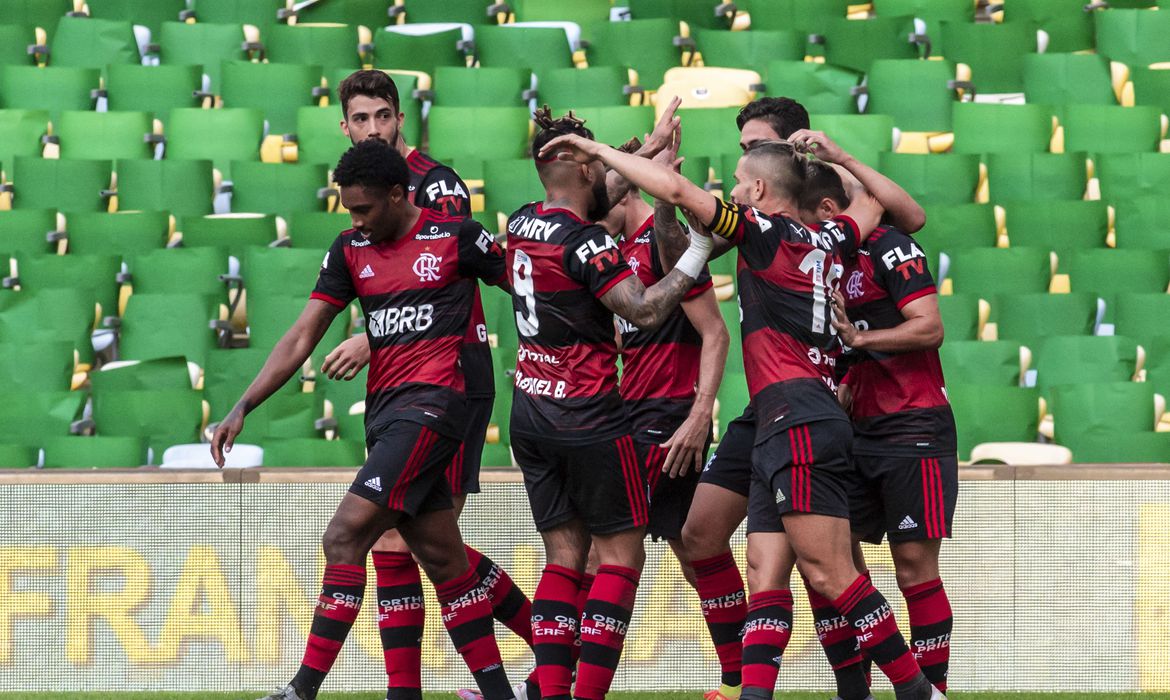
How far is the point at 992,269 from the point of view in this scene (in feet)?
28.5

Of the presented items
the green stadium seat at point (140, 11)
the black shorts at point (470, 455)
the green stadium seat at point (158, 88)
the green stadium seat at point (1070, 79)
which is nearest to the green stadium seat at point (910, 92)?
the green stadium seat at point (1070, 79)

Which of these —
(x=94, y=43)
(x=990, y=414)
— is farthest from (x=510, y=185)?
(x=94, y=43)

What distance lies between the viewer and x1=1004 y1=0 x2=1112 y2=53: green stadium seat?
1105 centimetres

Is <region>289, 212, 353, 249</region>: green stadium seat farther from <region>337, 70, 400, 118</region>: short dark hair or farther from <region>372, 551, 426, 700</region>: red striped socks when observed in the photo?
<region>372, 551, 426, 700</region>: red striped socks

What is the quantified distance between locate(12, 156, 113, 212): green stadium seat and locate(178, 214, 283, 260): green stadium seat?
89cm

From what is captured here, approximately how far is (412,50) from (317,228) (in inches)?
96.2

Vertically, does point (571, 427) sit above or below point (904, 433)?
above

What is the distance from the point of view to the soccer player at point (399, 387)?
496cm

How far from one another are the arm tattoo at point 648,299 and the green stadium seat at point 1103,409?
11.6ft

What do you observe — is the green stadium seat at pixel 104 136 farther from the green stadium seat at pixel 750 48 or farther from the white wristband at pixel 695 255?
the white wristband at pixel 695 255

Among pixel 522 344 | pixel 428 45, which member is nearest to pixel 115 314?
pixel 428 45

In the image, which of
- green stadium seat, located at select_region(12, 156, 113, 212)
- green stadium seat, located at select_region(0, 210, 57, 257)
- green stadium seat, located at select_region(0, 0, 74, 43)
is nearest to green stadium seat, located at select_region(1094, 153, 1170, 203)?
green stadium seat, located at select_region(12, 156, 113, 212)

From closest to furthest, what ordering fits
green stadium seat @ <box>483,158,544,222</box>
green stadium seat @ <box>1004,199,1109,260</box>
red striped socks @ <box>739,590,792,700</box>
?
red striped socks @ <box>739,590,792,700</box>
green stadium seat @ <box>1004,199,1109,260</box>
green stadium seat @ <box>483,158,544,222</box>

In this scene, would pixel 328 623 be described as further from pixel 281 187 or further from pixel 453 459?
pixel 281 187
